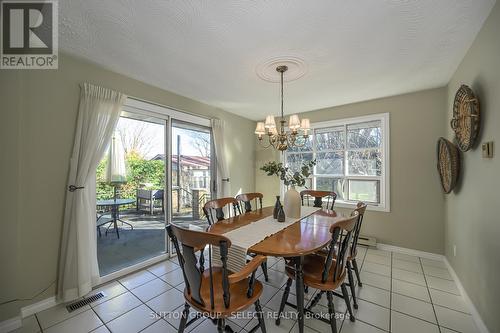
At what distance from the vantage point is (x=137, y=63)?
2.30 metres

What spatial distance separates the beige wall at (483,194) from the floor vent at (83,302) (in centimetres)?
356

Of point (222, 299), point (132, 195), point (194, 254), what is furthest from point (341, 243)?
point (132, 195)

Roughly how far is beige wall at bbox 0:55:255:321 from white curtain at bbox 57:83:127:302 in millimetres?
80

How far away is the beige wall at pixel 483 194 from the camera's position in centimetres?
152

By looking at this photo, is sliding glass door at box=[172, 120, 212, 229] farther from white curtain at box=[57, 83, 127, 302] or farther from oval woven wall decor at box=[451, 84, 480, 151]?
oval woven wall decor at box=[451, 84, 480, 151]

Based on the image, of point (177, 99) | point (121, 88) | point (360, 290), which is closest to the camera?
point (360, 290)

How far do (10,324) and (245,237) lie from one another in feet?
7.11

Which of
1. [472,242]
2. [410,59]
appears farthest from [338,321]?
[410,59]

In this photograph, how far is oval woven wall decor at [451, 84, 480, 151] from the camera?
70.5 inches

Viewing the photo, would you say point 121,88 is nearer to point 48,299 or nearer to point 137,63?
point 137,63

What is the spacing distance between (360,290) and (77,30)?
3.86 m

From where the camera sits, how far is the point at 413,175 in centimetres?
319

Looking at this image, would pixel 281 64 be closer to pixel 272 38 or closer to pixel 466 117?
pixel 272 38

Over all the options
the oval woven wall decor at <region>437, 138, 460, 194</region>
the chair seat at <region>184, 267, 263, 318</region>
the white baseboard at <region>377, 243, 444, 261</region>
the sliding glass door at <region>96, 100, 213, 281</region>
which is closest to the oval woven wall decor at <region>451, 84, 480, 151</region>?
the oval woven wall decor at <region>437, 138, 460, 194</region>
